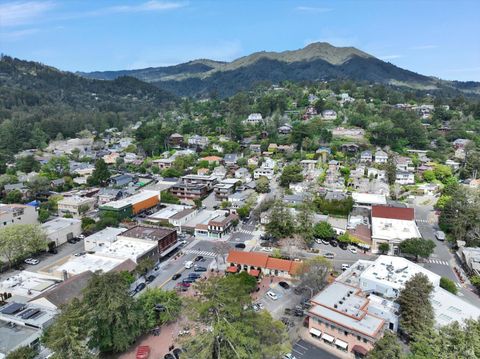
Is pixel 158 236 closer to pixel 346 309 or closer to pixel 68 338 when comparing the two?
pixel 68 338

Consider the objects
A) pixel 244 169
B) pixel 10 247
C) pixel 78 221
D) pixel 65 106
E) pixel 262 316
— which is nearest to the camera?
pixel 262 316

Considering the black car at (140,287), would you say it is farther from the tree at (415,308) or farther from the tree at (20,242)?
the tree at (415,308)

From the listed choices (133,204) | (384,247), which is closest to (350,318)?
(384,247)

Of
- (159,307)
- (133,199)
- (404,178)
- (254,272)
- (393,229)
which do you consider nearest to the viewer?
(159,307)

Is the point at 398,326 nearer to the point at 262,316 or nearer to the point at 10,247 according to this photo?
the point at 262,316

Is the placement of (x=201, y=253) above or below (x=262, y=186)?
below

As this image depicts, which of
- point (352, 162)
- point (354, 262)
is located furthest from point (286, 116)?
point (354, 262)
